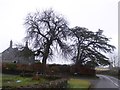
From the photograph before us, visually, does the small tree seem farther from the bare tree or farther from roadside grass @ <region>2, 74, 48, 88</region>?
roadside grass @ <region>2, 74, 48, 88</region>

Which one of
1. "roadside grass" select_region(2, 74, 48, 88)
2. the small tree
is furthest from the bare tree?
"roadside grass" select_region(2, 74, 48, 88)

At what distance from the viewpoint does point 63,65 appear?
6194 cm

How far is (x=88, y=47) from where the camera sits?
214ft

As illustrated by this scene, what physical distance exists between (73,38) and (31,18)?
11.4m

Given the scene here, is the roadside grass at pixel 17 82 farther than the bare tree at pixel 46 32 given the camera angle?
No

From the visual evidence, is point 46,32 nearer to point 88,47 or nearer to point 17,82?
point 88,47

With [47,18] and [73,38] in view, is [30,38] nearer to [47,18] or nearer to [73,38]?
[47,18]

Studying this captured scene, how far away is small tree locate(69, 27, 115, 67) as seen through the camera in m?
63.9

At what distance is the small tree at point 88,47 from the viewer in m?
63.9

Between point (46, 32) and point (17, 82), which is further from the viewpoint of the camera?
point (46, 32)

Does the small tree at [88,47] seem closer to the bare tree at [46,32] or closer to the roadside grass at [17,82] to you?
the bare tree at [46,32]

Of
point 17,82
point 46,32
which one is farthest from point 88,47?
point 17,82

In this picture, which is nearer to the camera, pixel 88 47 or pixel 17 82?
pixel 17 82

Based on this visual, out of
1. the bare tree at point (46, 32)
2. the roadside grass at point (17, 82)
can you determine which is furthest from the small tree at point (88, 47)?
the roadside grass at point (17, 82)
